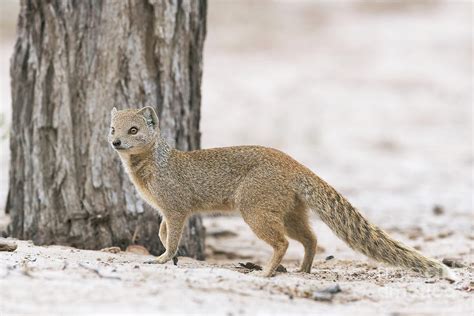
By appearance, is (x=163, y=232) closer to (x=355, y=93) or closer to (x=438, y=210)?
(x=438, y=210)

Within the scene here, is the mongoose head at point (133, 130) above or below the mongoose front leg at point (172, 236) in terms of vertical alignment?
above

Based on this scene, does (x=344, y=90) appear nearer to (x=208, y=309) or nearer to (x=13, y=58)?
(x=13, y=58)

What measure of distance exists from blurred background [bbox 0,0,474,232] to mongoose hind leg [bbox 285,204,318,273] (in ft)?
11.6

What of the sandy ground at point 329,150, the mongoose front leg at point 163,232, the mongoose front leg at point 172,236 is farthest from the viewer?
the mongoose front leg at point 163,232

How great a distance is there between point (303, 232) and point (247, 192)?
2.03ft

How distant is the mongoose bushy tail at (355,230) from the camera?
5625 mm

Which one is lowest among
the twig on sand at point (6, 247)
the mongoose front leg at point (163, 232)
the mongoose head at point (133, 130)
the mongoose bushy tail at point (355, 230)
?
the twig on sand at point (6, 247)

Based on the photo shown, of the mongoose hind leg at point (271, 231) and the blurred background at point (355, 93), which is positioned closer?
the mongoose hind leg at point (271, 231)

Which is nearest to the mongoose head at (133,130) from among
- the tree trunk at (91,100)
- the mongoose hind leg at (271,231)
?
the tree trunk at (91,100)

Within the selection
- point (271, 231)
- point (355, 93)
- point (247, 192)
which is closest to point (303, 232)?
A: point (271, 231)

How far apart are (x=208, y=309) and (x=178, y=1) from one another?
337 cm

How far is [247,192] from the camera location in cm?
583

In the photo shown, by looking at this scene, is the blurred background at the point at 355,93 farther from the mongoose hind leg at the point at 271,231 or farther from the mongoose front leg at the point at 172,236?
the mongoose front leg at the point at 172,236

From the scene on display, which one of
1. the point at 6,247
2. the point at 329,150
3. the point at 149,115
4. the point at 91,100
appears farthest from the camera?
the point at 329,150
